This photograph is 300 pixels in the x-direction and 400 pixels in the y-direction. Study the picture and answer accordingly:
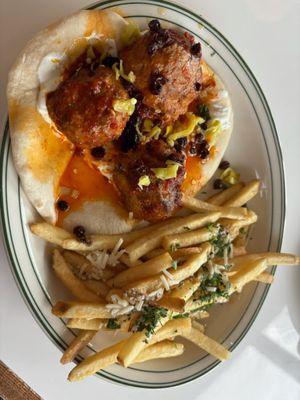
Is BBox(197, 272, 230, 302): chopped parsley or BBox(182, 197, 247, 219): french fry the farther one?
BBox(182, 197, 247, 219): french fry

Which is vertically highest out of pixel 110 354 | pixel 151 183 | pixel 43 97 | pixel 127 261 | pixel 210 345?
pixel 43 97

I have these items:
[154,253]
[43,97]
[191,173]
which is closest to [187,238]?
[154,253]

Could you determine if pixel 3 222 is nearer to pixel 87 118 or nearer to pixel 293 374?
pixel 87 118

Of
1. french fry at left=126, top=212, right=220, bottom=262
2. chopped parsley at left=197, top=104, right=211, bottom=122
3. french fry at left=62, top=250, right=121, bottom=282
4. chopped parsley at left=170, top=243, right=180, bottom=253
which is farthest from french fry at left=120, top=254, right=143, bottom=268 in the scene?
chopped parsley at left=197, top=104, right=211, bottom=122

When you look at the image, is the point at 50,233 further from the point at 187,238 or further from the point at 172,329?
the point at 172,329

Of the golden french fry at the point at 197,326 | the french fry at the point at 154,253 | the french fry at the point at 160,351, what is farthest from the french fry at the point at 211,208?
the french fry at the point at 160,351

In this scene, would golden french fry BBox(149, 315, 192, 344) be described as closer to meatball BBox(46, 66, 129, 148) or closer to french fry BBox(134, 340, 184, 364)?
french fry BBox(134, 340, 184, 364)

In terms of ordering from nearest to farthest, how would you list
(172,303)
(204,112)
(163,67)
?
(172,303) → (163,67) → (204,112)
